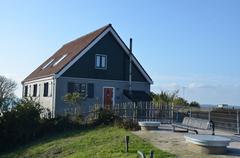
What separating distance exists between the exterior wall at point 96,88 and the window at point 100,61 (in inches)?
48.6

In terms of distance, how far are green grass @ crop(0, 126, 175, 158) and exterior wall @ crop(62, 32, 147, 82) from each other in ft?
39.5

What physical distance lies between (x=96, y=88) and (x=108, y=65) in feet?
7.63

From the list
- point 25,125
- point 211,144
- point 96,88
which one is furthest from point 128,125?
point 96,88

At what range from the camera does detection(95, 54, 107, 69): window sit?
35.9m

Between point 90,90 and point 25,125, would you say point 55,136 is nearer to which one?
point 25,125

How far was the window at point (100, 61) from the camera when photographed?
3594cm

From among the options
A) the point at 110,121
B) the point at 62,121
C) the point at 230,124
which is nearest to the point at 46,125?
the point at 62,121

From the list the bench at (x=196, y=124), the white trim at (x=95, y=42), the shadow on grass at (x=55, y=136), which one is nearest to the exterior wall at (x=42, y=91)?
the white trim at (x=95, y=42)

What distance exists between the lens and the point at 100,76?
36.0 m

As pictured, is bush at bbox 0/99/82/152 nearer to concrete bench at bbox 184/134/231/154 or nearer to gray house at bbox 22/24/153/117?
gray house at bbox 22/24/153/117

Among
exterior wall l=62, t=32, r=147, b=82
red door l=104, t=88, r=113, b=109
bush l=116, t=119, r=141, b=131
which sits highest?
exterior wall l=62, t=32, r=147, b=82

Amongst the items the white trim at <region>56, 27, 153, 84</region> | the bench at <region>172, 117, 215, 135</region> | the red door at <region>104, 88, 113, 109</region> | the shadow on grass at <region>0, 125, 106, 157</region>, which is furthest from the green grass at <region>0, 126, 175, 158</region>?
the red door at <region>104, 88, 113, 109</region>

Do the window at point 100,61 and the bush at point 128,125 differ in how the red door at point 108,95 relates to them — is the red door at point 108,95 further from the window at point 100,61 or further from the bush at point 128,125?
the bush at point 128,125

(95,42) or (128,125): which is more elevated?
(95,42)
